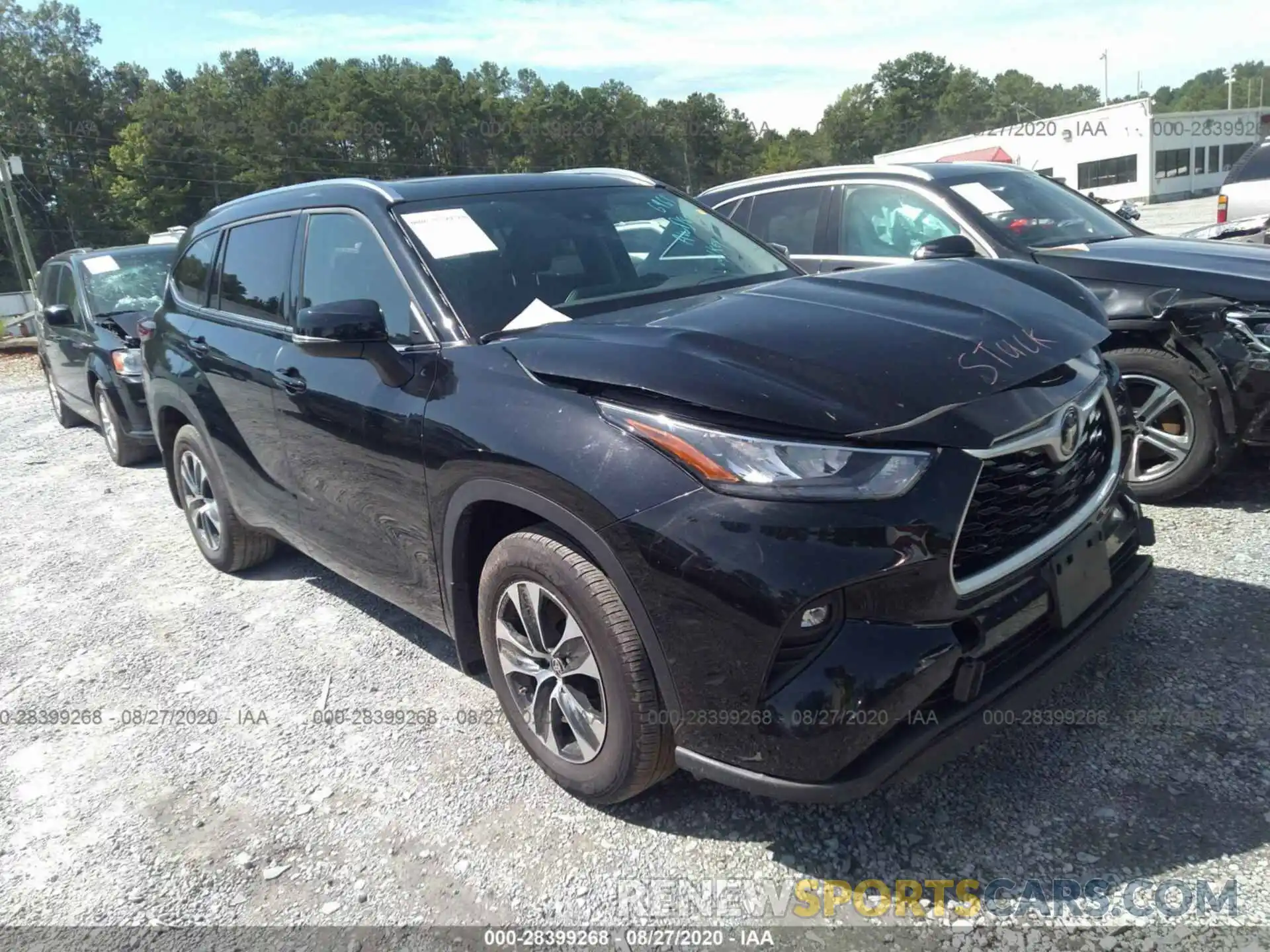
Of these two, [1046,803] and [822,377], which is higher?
[822,377]

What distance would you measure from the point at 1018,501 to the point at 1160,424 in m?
2.58

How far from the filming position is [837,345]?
2484 mm

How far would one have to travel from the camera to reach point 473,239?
325 centimetres

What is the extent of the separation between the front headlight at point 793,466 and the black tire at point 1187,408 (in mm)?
2772

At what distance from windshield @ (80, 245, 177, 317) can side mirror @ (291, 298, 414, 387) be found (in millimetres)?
6112

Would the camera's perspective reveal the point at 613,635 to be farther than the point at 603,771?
No

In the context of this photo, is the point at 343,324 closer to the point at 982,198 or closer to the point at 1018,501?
the point at 1018,501

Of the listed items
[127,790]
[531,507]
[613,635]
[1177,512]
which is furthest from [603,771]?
[1177,512]

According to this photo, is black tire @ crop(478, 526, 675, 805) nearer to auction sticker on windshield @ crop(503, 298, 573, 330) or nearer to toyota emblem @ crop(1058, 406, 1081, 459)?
auction sticker on windshield @ crop(503, 298, 573, 330)

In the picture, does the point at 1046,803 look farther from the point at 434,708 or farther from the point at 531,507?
the point at 434,708

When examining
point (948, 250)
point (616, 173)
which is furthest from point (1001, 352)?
point (616, 173)

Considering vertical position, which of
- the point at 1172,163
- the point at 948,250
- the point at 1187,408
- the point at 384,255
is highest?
the point at 384,255

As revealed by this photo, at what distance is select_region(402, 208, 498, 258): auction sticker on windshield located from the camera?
3186 millimetres

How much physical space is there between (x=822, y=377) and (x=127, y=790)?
2.69 m
